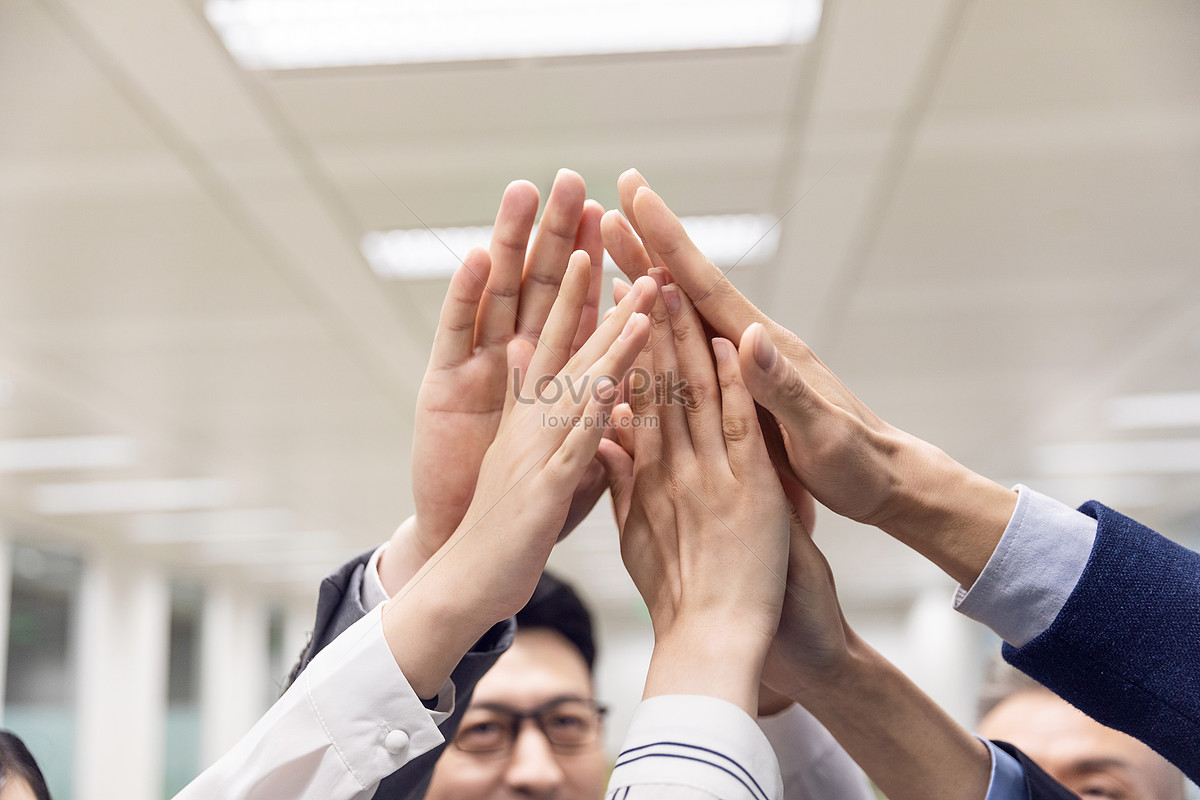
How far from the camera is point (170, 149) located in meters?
1.61

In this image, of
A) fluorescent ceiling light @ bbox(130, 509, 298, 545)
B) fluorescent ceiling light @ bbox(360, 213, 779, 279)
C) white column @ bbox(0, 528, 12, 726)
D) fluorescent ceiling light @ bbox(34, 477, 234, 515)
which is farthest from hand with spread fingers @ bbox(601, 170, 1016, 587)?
fluorescent ceiling light @ bbox(130, 509, 298, 545)

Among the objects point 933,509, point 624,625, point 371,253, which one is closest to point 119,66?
point 371,253

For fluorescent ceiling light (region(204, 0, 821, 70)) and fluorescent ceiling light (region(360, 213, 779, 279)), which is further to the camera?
fluorescent ceiling light (region(360, 213, 779, 279))

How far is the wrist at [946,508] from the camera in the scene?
60 cm

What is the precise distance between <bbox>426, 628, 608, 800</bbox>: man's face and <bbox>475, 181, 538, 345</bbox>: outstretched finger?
21.3 inches

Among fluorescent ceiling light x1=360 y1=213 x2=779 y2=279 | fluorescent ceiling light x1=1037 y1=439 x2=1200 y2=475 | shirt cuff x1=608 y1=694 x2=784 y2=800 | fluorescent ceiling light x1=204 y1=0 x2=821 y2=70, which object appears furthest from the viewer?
fluorescent ceiling light x1=1037 y1=439 x2=1200 y2=475

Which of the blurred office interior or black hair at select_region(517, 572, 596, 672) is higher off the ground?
the blurred office interior

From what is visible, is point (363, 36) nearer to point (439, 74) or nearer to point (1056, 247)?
point (439, 74)

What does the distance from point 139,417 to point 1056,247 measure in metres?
3.06

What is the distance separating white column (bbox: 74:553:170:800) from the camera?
200 inches

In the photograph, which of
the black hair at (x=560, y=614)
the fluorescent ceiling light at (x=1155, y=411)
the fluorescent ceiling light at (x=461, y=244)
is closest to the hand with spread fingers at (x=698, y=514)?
the black hair at (x=560, y=614)

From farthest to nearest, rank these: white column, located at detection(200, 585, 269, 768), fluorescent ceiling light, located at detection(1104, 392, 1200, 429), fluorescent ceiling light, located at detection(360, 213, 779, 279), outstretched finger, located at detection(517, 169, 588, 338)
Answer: white column, located at detection(200, 585, 269, 768) < fluorescent ceiling light, located at detection(1104, 392, 1200, 429) < fluorescent ceiling light, located at detection(360, 213, 779, 279) < outstretched finger, located at detection(517, 169, 588, 338)

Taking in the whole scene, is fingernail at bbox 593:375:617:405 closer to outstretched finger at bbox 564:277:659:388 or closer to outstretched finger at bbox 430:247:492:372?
outstretched finger at bbox 564:277:659:388

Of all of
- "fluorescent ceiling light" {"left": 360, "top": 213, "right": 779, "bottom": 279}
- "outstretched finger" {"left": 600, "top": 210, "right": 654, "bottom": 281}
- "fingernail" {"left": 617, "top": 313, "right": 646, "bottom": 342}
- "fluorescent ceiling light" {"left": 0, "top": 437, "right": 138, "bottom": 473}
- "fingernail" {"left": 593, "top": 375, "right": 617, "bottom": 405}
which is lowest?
"fingernail" {"left": 593, "top": 375, "right": 617, "bottom": 405}
